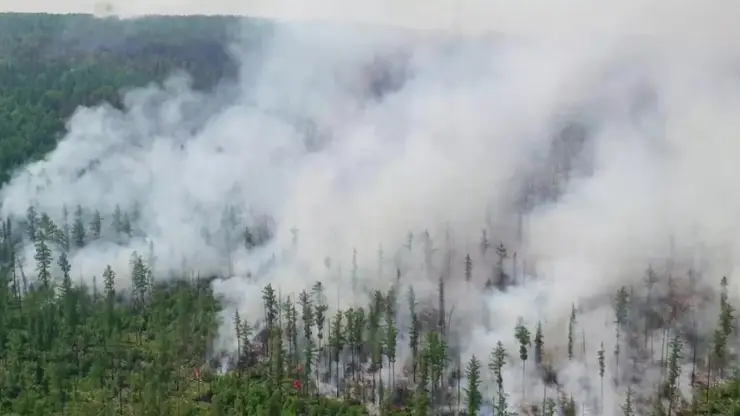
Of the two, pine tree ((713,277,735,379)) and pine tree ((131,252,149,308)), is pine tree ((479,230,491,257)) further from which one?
pine tree ((131,252,149,308))

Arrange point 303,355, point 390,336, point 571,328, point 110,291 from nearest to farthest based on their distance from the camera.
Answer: point 390,336 → point 303,355 → point 571,328 → point 110,291

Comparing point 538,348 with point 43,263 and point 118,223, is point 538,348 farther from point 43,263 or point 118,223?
point 118,223

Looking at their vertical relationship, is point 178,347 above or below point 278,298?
below

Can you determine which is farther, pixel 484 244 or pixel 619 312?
pixel 484 244

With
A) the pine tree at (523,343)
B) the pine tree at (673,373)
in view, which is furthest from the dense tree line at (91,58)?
the pine tree at (673,373)

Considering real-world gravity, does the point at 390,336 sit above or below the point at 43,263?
below

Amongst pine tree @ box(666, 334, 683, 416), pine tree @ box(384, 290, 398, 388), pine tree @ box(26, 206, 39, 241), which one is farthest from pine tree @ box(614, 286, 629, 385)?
pine tree @ box(26, 206, 39, 241)

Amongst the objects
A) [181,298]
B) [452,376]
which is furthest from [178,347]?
[452,376]

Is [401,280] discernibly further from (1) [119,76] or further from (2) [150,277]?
(1) [119,76]

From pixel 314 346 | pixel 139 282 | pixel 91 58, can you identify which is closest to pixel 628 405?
pixel 314 346
